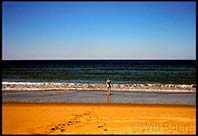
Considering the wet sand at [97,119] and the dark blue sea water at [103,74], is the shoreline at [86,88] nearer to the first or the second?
the wet sand at [97,119]

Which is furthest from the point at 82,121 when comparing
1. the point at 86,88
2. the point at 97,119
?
the point at 86,88

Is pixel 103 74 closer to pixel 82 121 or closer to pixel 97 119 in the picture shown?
pixel 97 119

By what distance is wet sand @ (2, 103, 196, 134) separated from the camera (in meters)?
5.99

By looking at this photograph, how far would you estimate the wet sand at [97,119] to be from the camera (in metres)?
5.99

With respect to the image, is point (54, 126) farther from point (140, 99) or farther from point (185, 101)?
point (185, 101)

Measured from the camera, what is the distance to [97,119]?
6938 millimetres

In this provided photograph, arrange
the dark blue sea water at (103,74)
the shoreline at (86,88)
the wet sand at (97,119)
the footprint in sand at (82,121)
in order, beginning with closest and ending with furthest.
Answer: the wet sand at (97,119), the footprint in sand at (82,121), the shoreline at (86,88), the dark blue sea water at (103,74)

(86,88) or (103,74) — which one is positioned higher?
(103,74)

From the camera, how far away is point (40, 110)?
793 cm

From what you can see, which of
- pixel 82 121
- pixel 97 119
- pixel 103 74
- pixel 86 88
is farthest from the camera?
pixel 103 74

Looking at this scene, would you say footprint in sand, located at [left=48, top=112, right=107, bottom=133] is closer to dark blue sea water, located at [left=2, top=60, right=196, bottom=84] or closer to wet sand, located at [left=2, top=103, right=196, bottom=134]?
wet sand, located at [left=2, top=103, right=196, bottom=134]

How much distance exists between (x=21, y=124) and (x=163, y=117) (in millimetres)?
4147

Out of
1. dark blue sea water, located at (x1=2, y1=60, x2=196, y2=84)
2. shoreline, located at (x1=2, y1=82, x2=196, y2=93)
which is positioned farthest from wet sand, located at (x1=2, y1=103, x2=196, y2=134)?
dark blue sea water, located at (x1=2, y1=60, x2=196, y2=84)

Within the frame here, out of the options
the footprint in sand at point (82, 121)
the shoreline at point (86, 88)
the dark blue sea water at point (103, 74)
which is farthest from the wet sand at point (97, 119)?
the dark blue sea water at point (103, 74)
